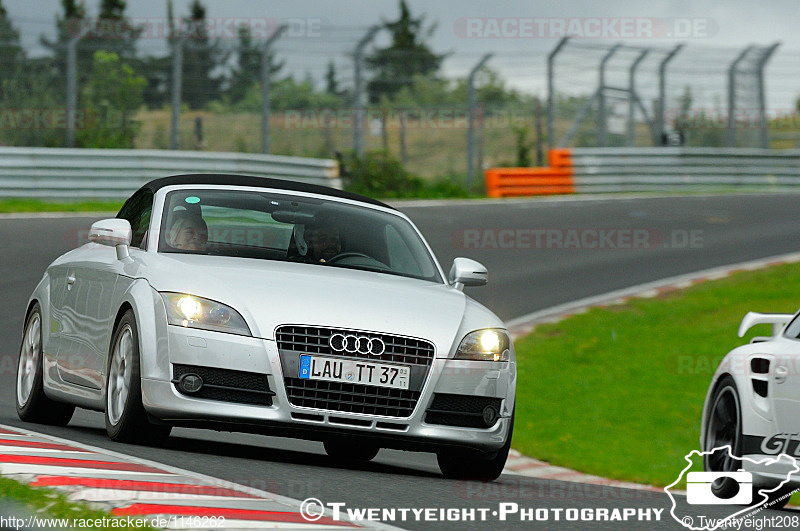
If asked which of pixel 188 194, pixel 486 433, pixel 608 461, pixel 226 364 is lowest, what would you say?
pixel 608 461

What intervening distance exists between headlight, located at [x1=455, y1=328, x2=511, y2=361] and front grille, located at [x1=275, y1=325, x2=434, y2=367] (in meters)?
0.30

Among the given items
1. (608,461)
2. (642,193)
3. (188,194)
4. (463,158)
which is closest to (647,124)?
(642,193)

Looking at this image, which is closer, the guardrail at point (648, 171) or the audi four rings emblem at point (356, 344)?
the audi four rings emblem at point (356, 344)

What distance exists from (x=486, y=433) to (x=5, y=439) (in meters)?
2.48

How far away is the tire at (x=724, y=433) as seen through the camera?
7.51 meters

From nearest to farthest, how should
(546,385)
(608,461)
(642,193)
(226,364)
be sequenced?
(226,364)
(608,461)
(546,385)
(642,193)

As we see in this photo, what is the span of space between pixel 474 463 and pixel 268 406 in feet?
4.73

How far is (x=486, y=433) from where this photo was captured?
766cm

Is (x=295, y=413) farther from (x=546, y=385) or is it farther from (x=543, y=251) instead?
(x=543, y=251)

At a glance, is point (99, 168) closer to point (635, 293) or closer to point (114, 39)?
point (114, 39)

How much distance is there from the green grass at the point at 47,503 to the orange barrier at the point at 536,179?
79.5 feet

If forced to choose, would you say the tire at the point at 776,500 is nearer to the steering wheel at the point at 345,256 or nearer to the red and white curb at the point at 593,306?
the red and white curb at the point at 593,306

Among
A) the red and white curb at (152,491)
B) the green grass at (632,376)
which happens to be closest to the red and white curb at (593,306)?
the green grass at (632,376)

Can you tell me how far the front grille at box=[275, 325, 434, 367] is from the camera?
23.5ft
